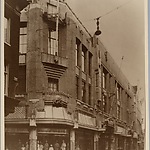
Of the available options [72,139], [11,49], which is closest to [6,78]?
[11,49]

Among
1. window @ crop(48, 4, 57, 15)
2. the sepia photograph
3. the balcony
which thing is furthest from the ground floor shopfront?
window @ crop(48, 4, 57, 15)

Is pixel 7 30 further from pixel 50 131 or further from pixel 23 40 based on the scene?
pixel 50 131

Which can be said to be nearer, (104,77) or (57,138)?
(57,138)

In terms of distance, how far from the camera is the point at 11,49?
4.79ft

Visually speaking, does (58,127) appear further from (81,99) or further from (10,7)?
(10,7)

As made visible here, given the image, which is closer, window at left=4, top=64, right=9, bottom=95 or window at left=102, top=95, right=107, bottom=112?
window at left=4, top=64, right=9, bottom=95

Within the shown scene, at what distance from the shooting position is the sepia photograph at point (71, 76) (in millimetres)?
1441

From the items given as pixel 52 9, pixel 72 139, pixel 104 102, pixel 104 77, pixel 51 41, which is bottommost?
pixel 72 139

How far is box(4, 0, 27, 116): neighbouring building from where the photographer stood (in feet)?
4.73

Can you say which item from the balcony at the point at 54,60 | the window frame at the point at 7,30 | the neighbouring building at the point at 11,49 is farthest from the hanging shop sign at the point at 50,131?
the window frame at the point at 7,30

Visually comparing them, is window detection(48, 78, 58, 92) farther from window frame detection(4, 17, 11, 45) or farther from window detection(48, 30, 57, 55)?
window frame detection(4, 17, 11, 45)

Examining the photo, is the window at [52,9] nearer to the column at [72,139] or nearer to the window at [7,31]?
the window at [7,31]

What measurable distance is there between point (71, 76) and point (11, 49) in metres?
0.25

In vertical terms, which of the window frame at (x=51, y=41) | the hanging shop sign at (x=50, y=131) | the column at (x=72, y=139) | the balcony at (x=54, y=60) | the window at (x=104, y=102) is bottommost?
the column at (x=72, y=139)
